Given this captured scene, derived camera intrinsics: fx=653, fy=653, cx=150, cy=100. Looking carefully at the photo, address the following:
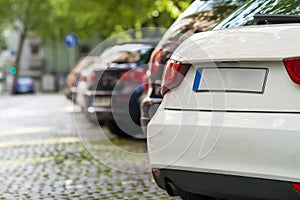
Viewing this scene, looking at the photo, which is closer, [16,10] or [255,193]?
[255,193]

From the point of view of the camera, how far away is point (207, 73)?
3943mm

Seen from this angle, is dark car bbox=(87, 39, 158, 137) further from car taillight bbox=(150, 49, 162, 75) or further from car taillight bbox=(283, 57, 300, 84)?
car taillight bbox=(283, 57, 300, 84)

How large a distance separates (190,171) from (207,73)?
1.97 ft

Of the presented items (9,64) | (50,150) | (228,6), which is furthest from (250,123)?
(9,64)

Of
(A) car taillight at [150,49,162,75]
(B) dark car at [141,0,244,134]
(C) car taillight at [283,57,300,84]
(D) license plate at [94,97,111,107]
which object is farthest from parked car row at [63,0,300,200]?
(D) license plate at [94,97,111,107]

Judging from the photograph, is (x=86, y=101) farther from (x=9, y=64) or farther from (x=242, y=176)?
(x=9, y=64)

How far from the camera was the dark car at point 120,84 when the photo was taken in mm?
8883

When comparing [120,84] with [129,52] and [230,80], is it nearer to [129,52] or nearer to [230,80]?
[129,52]

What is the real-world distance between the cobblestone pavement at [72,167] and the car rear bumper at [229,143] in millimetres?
1913

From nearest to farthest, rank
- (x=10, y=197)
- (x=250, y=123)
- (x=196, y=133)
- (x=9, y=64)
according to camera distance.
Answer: (x=250, y=123) → (x=196, y=133) → (x=10, y=197) → (x=9, y=64)

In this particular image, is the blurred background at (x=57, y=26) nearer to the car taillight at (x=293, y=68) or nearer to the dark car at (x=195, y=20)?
the dark car at (x=195, y=20)

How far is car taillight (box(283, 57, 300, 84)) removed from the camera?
3529 mm

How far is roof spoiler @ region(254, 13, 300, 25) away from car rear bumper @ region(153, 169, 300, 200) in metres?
0.93

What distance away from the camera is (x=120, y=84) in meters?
9.40
